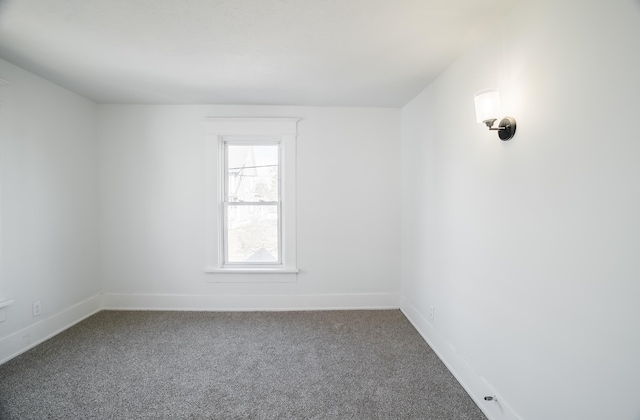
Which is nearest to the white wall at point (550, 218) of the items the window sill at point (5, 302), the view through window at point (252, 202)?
the view through window at point (252, 202)

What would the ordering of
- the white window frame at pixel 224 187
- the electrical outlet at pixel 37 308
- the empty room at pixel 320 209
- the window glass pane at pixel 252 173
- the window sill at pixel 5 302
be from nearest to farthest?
the empty room at pixel 320 209, the window sill at pixel 5 302, the electrical outlet at pixel 37 308, the white window frame at pixel 224 187, the window glass pane at pixel 252 173

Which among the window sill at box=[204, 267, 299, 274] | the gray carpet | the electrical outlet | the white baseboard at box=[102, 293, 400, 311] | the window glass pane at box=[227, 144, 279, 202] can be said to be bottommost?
the gray carpet

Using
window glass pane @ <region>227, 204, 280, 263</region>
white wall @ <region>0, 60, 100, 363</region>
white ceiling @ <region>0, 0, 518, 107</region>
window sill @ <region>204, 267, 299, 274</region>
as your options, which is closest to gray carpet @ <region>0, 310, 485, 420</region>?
white wall @ <region>0, 60, 100, 363</region>

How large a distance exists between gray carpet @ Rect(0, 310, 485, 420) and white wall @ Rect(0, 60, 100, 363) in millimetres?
262

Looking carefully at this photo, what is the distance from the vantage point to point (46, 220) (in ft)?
8.97

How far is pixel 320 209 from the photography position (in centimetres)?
350

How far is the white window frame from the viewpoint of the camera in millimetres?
3416

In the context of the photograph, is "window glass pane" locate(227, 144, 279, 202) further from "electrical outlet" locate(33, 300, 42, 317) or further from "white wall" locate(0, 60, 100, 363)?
"electrical outlet" locate(33, 300, 42, 317)

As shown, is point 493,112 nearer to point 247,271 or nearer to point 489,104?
point 489,104

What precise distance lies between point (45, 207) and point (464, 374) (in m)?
3.87

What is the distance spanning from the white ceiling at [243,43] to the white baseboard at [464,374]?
7.38 ft

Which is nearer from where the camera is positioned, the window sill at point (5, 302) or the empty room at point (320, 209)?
the empty room at point (320, 209)

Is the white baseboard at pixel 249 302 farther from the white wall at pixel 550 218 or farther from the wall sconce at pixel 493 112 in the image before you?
the wall sconce at pixel 493 112

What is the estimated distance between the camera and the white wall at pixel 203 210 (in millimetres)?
3418
